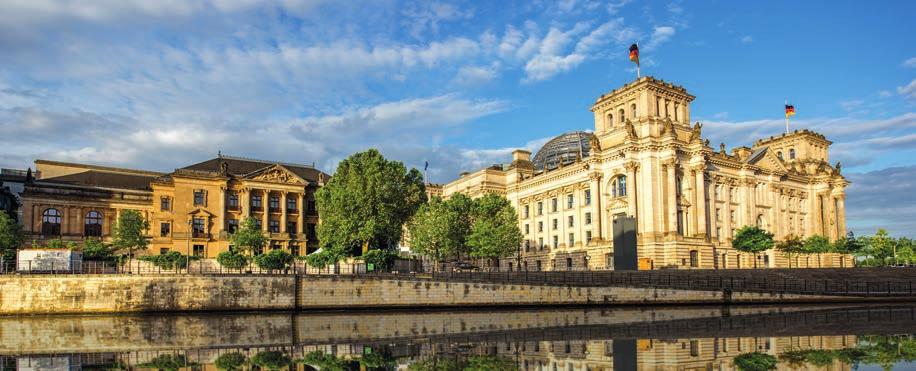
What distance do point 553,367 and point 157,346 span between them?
1936cm

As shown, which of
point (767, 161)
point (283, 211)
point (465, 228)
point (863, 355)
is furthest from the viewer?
point (283, 211)

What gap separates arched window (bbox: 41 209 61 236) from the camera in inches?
3297

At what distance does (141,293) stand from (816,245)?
8049 centimetres

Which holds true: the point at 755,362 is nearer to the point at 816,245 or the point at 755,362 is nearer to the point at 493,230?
the point at 493,230

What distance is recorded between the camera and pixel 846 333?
102 ft

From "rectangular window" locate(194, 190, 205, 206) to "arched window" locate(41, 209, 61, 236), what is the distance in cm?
1685

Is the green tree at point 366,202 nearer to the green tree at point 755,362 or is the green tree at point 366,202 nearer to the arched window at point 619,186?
the arched window at point 619,186

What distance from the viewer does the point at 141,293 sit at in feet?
162

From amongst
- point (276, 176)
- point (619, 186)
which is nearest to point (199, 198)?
point (276, 176)

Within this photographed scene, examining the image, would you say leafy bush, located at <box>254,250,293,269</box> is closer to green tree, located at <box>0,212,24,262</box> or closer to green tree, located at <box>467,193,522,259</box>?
green tree, located at <box>467,193,522,259</box>

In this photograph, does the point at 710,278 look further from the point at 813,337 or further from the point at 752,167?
the point at 752,167

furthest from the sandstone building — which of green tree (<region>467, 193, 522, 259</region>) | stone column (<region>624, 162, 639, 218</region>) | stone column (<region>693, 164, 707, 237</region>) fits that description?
stone column (<region>693, 164, 707, 237</region>)

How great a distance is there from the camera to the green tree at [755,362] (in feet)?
69.3

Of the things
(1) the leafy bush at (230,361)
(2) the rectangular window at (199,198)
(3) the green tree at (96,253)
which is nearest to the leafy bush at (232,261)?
(3) the green tree at (96,253)
